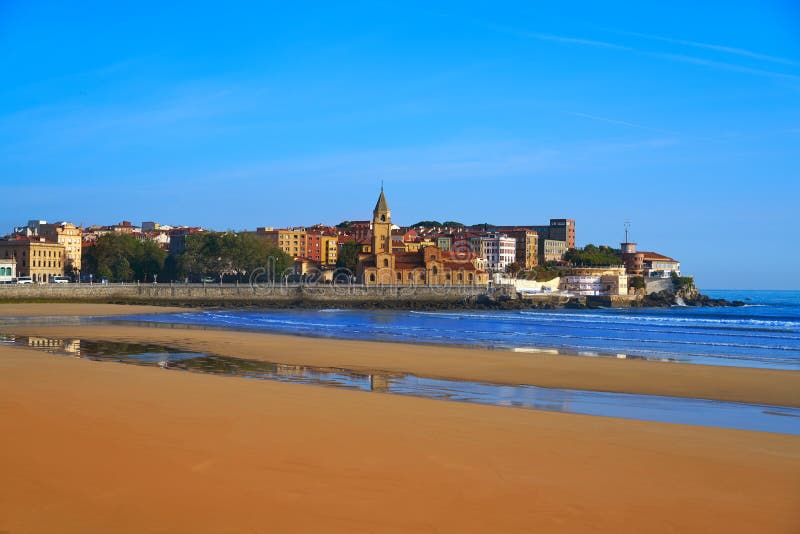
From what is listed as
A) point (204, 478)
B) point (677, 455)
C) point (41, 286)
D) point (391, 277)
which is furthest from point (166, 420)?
point (391, 277)

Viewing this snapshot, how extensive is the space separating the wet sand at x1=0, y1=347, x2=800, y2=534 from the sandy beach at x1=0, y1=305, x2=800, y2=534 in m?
0.03

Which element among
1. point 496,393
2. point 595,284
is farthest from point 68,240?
point 496,393

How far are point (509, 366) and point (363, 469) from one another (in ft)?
45.6

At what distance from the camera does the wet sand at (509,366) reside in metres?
18.0

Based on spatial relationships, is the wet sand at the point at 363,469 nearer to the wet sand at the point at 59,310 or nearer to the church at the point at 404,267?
the wet sand at the point at 59,310

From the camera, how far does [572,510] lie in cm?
747

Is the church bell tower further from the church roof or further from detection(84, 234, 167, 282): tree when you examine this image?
detection(84, 234, 167, 282): tree

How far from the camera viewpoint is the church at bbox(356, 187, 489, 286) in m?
92.2

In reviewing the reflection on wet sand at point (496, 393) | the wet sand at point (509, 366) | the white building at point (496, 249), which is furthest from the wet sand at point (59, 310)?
the white building at point (496, 249)

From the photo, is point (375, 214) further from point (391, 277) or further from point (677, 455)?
point (677, 455)

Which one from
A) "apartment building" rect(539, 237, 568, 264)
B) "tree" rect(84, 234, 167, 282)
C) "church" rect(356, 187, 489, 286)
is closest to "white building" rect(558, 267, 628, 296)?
"church" rect(356, 187, 489, 286)

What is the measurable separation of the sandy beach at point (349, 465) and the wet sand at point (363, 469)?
28mm

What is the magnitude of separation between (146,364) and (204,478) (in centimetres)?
1265

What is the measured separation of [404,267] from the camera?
94.4m
